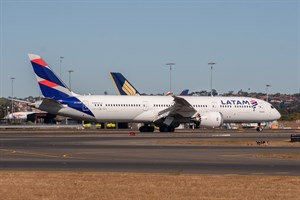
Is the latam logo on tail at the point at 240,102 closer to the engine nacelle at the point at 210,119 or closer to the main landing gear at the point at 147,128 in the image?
the engine nacelle at the point at 210,119

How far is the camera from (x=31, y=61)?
72500 mm

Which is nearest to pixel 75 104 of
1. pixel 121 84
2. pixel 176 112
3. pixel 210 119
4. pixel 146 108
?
pixel 146 108

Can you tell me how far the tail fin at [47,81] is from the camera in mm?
72438

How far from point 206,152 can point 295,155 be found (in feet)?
16.8

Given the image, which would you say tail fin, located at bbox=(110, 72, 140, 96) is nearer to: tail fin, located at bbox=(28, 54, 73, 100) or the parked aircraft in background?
the parked aircraft in background

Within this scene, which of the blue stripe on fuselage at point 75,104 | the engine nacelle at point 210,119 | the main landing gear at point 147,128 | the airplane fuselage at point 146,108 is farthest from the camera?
the main landing gear at point 147,128

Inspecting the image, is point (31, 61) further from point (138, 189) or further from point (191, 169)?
point (138, 189)

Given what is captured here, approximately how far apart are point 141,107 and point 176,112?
13.0ft

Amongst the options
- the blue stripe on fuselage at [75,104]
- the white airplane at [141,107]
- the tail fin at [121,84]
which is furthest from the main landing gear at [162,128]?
the tail fin at [121,84]

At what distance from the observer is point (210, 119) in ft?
244

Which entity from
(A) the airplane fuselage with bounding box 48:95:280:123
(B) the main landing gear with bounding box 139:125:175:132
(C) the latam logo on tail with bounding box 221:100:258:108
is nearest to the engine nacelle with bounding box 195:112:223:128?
(A) the airplane fuselage with bounding box 48:95:280:123

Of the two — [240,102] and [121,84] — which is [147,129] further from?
[121,84]

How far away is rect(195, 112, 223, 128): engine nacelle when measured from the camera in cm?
7444

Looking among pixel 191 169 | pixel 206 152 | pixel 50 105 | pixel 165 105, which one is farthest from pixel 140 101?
pixel 191 169
